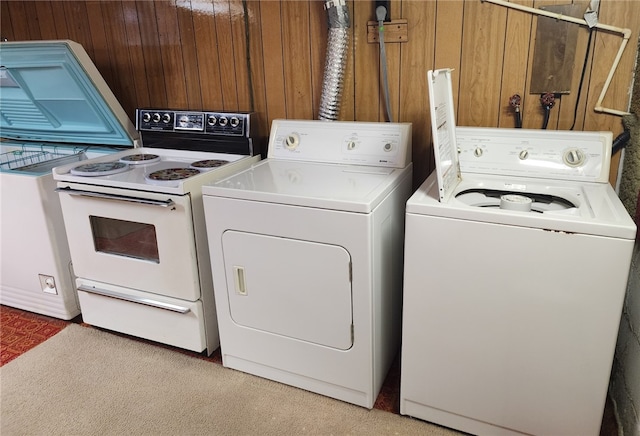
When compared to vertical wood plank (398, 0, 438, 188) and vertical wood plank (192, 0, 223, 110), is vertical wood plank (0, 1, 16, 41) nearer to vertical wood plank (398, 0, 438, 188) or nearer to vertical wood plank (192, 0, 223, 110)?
vertical wood plank (192, 0, 223, 110)

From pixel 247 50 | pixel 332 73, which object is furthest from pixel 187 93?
pixel 332 73

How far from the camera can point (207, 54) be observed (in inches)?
102

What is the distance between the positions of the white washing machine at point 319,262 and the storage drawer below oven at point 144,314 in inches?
5.9

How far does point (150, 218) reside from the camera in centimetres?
204

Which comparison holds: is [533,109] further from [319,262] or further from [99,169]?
[99,169]

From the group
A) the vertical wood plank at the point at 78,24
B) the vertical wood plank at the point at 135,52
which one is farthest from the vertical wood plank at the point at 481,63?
the vertical wood plank at the point at 78,24

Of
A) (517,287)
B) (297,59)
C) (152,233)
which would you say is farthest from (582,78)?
(152,233)

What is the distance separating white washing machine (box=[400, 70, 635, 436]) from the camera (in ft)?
4.67

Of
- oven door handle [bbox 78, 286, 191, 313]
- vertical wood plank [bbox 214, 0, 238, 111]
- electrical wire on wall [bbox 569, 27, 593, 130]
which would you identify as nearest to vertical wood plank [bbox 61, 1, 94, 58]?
vertical wood plank [bbox 214, 0, 238, 111]

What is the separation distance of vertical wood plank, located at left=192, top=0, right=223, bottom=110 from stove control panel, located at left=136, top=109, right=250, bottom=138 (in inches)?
7.6

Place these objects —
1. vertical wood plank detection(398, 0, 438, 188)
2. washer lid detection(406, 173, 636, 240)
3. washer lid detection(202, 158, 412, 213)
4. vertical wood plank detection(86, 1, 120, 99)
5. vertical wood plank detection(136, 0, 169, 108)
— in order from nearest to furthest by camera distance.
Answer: washer lid detection(406, 173, 636, 240) → washer lid detection(202, 158, 412, 213) → vertical wood plank detection(398, 0, 438, 188) → vertical wood plank detection(136, 0, 169, 108) → vertical wood plank detection(86, 1, 120, 99)

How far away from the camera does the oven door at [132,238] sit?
2014mm

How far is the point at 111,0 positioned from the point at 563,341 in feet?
9.20

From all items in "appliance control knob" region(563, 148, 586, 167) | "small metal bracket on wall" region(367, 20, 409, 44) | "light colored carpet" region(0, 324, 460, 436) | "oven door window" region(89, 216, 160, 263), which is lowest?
"light colored carpet" region(0, 324, 460, 436)
